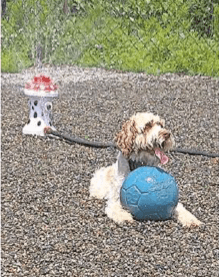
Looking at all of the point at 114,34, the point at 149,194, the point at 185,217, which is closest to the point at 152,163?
the point at 149,194

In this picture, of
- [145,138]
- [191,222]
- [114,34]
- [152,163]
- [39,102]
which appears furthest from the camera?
Result: [114,34]

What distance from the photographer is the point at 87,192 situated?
5992 mm

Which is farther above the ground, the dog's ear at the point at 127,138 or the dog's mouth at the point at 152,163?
the dog's ear at the point at 127,138

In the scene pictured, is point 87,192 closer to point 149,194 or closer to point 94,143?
point 149,194

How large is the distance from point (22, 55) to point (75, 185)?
793 centimetres

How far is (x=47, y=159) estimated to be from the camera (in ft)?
22.8

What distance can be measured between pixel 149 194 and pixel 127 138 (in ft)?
1.53

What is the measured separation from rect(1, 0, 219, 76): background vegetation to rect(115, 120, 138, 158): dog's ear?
7.06m

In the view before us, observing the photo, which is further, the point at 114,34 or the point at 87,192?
the point at 114,34

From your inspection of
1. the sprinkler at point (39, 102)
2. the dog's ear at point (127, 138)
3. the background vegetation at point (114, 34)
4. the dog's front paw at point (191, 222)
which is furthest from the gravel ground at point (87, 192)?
the background vegetation at point (114, 34)

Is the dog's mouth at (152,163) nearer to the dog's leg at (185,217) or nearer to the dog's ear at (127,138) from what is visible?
the dog's ear at (127,138)

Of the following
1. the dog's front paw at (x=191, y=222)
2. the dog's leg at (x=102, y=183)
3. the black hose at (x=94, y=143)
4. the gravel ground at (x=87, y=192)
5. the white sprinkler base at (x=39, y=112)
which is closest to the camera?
the gravel ground at (x=87, y=192)

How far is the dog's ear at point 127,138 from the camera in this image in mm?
5227

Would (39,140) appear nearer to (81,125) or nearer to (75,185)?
(81,125)
